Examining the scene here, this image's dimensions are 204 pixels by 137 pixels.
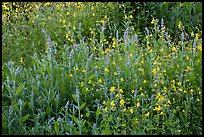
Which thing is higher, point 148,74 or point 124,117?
point 148,74

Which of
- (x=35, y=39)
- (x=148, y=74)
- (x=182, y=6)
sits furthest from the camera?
(x=182, y=6)

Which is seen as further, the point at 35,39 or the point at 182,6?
the point at 182,6

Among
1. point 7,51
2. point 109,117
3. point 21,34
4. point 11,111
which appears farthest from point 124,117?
point 21,34

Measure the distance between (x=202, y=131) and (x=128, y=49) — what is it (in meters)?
1.30

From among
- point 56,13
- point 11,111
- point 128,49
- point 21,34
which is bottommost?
point 11,111

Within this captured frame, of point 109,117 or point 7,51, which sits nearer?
point 109,117

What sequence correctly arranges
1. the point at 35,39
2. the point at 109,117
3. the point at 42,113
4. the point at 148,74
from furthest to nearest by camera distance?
the point at 35,39 < the point at 148,74 < the point at 42,113 < the point at 109,117

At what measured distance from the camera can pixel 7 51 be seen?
4.70 meters

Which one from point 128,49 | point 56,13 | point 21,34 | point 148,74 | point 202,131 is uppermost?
point 56,13

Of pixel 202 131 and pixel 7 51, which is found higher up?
pixel 7 51

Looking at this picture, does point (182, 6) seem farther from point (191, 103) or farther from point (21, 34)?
point (191, 103)

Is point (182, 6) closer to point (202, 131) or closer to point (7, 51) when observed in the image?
point (7, 51)

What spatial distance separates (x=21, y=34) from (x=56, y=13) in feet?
2.61

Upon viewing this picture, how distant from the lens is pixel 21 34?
512 cm
